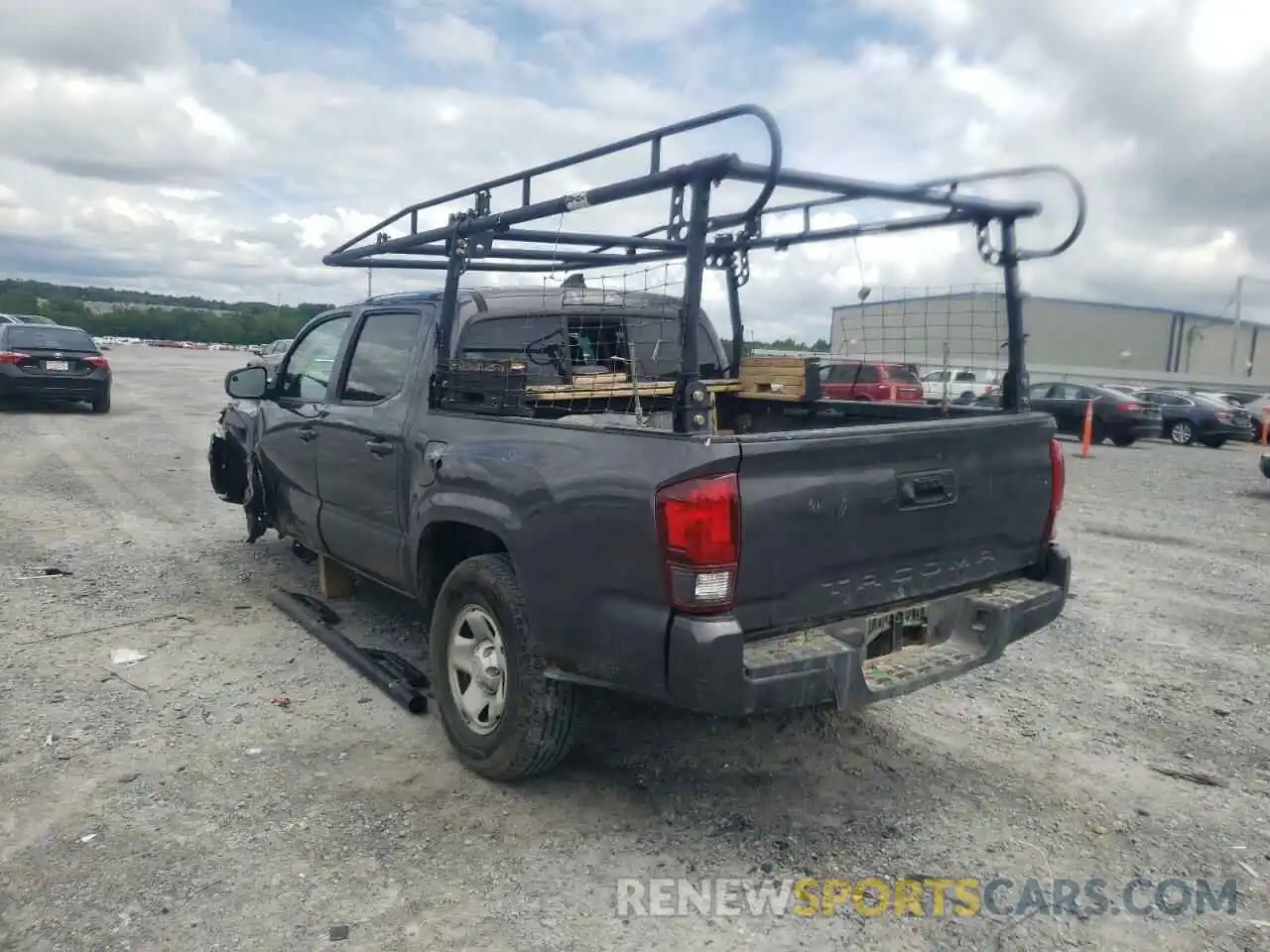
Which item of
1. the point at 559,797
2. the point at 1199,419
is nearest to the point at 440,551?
the point at 559,797

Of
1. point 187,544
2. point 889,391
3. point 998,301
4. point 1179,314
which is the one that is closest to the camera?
point 998,301

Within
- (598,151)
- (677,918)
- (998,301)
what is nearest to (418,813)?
(677,918)

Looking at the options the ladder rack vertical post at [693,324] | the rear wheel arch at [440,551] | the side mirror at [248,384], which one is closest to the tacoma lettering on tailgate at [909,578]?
the ladder rack vertical post at [693,324]

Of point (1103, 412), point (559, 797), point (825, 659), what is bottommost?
point (559, 797)

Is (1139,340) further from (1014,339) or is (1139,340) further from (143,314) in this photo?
(143,314)

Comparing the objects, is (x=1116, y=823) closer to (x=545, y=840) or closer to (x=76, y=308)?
(x=545, y=840)

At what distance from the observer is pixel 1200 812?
11.7 feet

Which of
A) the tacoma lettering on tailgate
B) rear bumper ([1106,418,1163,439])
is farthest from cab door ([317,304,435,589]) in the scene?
rear bumper ([1106,418,1163,439])

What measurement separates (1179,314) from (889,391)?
51.1 m

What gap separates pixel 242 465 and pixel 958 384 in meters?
4.99

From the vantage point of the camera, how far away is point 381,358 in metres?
4.91

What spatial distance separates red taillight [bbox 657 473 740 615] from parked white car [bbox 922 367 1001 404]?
2.21m

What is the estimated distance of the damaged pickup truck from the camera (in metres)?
2.94

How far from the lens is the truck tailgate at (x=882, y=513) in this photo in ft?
9.80
